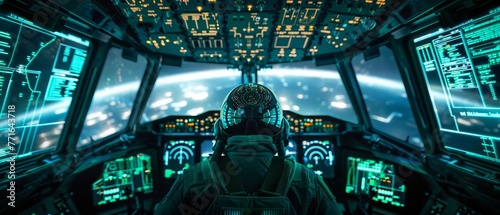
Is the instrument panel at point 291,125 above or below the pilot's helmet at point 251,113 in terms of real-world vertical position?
below

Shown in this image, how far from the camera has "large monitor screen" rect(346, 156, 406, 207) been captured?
2596 mm

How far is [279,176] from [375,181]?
7.73 feet

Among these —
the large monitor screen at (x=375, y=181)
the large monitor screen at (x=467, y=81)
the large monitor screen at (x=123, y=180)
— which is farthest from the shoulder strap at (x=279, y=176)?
the large monitor screen at (x=123, y=180)

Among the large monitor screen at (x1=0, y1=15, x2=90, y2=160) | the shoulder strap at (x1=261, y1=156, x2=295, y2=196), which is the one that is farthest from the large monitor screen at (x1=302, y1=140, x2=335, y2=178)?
the large monitor screen at (x1=0, y1=15, x2=90, y2=160)

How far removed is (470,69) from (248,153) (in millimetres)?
1959

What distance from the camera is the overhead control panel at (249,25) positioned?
2.13 meters

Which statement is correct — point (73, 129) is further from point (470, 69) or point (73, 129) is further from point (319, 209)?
point (470, 69)

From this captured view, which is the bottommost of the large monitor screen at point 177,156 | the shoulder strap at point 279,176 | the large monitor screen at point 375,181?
the large monitor screen at point 375,181

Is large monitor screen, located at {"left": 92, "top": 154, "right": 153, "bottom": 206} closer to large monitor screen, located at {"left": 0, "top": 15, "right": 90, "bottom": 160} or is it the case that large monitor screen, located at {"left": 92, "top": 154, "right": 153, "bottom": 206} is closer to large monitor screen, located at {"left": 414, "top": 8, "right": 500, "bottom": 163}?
large monitor screen, located at {"left": 0, "top": 15, "right": 90, "bottom": 160}

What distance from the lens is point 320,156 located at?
335 cm

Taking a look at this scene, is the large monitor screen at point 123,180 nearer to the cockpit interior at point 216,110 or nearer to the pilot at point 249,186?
the cockpit interior at point 216,110

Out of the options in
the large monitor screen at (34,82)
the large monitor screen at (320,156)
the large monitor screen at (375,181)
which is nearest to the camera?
the large monitor screen at (34,82)

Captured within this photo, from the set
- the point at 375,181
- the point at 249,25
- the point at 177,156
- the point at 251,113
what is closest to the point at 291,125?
the point at 375,181

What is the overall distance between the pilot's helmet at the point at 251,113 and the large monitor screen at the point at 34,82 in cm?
180
